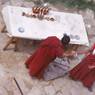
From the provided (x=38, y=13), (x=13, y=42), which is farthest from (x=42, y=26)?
(x=13, y=42)

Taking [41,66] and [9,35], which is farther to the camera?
[9,35]

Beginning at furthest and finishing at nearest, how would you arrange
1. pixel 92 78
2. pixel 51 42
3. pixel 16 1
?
pixel 16 1, pixel 92 78, pixel 51 42

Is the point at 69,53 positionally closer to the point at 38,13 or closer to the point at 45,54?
the point at 45,54

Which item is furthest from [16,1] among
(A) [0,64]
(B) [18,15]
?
(A) [0,64]

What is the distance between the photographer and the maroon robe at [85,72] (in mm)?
3945

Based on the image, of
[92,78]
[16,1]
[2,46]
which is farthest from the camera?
[16,1]

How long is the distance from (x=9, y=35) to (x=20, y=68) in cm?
47

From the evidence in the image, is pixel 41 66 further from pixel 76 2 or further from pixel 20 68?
pixel 76 2

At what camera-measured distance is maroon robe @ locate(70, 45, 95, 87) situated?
3945 millimetres

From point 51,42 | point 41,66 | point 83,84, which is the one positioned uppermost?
point 51,42

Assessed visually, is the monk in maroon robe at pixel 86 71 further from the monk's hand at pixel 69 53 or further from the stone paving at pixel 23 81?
the monk's hand at pixel 69 53

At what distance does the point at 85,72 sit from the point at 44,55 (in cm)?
62

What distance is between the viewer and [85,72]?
13.2ft

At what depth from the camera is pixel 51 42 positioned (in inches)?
148
